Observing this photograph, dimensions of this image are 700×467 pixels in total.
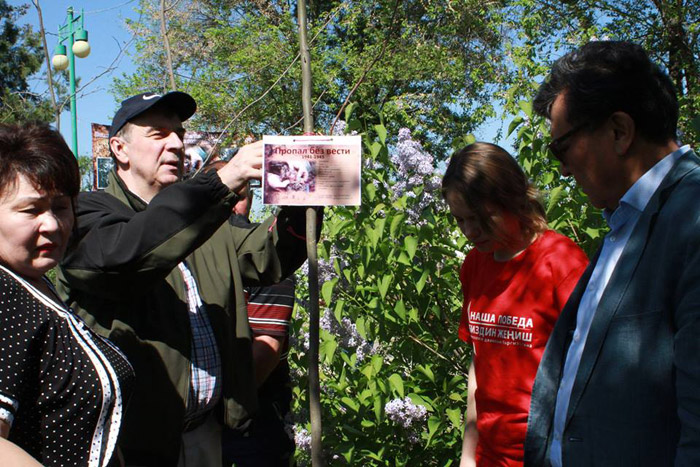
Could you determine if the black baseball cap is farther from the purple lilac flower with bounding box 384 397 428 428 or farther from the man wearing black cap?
the purple lilac flower with bounding box 384 397 428 428

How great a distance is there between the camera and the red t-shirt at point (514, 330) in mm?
1940

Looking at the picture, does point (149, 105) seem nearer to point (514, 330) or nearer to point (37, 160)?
point (37, 160)

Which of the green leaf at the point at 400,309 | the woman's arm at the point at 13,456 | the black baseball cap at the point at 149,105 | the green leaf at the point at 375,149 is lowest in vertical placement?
the green leaf at the point at 400,309

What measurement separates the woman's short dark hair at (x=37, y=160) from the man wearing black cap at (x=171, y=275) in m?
0.26

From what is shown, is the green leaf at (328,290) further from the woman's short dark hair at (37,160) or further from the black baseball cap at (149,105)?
Answer: the woman's short dark hair at (37,160)

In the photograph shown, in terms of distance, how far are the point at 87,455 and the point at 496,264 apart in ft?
4.34

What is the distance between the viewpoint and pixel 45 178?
155 cm

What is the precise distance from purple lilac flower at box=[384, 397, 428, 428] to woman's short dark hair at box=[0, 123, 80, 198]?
4.90ft

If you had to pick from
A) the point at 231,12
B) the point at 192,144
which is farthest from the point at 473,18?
the point at 192,144

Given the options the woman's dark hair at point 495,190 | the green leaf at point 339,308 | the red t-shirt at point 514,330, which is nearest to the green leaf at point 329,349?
the green leaf at point 339,308

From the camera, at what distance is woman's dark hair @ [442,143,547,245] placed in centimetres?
213

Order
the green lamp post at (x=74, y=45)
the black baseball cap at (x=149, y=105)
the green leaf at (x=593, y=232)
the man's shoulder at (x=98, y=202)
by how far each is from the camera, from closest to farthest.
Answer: the man's shoulder at (x=98, y=202) < the black baseball cap at (x=149, y=105) < the green leaf at (x=593, y=232) < the green lamp post at (x=74, y=45)

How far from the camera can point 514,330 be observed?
1.99 metres

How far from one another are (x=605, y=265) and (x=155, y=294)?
1.33 m
